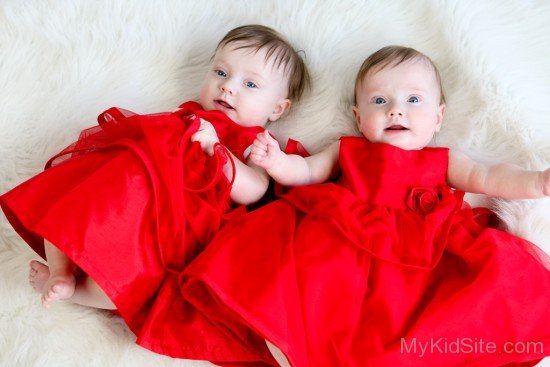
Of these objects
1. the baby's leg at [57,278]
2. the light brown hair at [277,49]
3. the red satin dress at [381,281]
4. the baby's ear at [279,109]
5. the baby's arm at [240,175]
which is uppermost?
the light brown hair at [277,49]

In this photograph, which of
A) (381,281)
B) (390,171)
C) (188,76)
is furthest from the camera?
(188,76)

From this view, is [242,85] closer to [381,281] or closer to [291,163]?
[291,163]

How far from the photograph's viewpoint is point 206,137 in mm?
1248

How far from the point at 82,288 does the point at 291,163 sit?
53 centimetres

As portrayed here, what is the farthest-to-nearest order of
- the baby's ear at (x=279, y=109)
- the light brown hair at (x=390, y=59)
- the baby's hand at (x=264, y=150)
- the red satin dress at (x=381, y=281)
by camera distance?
the baby's ear at (x=279, y=109) → the light brown hair at (x=390, y=59) → the baby's hand at (x=264, y=150) → the red satin dress at (x=381, y=281)

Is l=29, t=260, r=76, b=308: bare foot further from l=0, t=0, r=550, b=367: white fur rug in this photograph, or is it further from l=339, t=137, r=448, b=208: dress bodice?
l=339, t=137, r=448, b=208: dress bodice

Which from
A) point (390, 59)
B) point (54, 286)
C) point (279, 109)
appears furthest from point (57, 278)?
point (390, 59)

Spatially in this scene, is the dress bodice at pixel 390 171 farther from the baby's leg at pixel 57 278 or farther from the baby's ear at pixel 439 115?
the baby's leg at pixel 57 278

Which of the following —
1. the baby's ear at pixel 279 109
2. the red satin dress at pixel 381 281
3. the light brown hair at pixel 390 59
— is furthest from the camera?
the baby's ear at pixel 279 109

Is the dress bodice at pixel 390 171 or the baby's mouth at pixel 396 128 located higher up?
the baby's mouth at pixel 396 128

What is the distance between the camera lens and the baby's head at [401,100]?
129cm

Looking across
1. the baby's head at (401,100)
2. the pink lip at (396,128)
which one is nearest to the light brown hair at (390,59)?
the baby's head at (401,100)

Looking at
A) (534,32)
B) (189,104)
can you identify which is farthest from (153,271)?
(534,32)

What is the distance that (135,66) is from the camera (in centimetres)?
151
